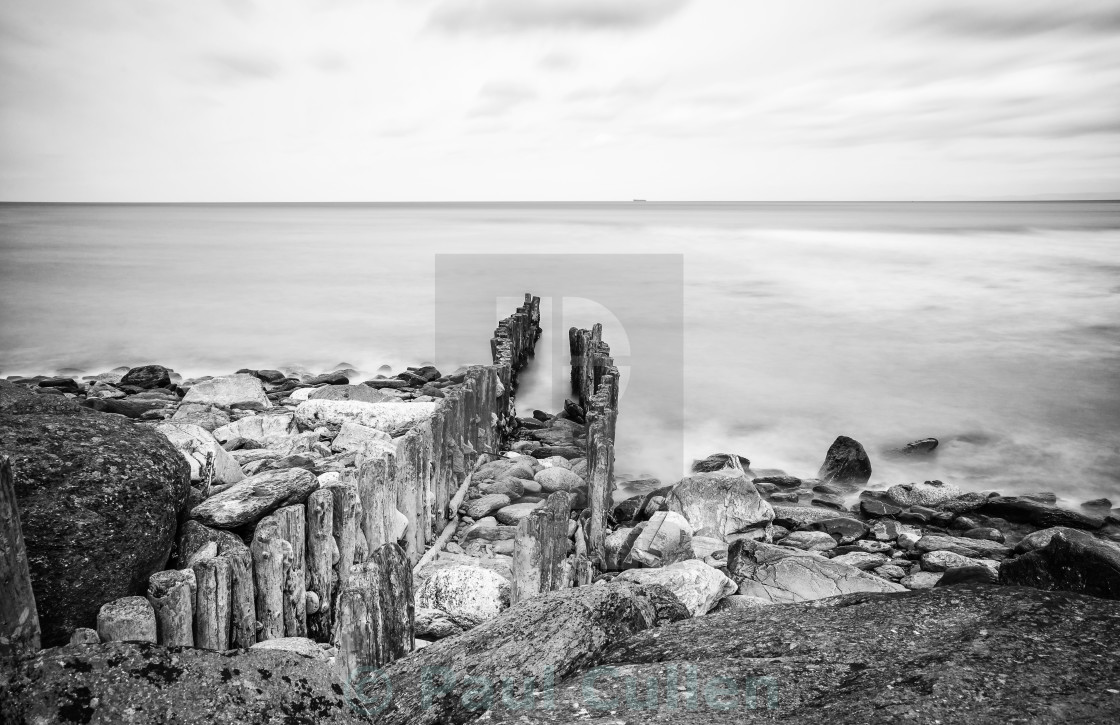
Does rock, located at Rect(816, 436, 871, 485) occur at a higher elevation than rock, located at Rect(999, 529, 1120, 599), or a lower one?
lower

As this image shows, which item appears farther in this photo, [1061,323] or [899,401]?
[1061,323]

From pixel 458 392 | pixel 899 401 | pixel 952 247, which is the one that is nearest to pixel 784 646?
pixel 458 392

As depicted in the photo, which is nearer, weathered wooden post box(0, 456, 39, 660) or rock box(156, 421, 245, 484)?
weathered wooden post box(0, 456, 39, 660)

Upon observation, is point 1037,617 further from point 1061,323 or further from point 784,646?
point 1061,323

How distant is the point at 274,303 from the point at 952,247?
43.1 meters

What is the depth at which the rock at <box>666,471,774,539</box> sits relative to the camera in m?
7.30

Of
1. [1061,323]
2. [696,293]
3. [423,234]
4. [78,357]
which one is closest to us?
[78,357]

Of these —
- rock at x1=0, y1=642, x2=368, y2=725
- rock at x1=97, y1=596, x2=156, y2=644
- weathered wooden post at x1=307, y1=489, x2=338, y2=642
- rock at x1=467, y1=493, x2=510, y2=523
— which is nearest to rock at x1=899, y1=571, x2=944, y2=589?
rock at x1=467, y1=493, x2=510, y2=523

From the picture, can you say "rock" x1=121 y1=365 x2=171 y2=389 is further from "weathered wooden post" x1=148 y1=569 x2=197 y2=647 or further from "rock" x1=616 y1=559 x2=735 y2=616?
"rock" x1=616 y1=559 x2=735 y2=616

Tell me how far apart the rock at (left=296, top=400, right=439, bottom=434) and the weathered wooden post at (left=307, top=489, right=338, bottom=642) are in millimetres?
3998

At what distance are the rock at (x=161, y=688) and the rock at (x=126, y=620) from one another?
4.89ft

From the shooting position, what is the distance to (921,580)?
21.1ft

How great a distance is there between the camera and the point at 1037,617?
2.96m

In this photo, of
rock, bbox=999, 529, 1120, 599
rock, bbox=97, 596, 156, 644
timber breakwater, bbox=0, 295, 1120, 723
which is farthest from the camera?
rock, bbox=999, 529, 1120, 599
